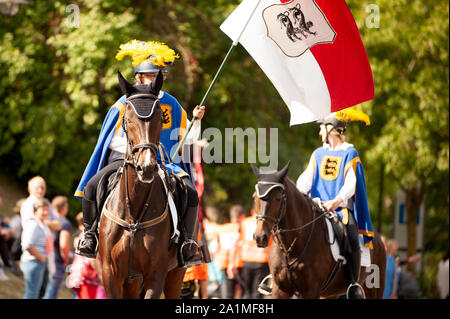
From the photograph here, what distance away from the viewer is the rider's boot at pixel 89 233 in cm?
740

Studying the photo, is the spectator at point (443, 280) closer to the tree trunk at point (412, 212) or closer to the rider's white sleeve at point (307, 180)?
the tree trunk at point (412, 212)

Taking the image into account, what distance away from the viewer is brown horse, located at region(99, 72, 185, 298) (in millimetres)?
7055

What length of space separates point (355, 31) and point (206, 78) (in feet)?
28.5

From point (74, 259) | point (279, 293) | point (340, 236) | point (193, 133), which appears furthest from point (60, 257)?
point (193, 133)

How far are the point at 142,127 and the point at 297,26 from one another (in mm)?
2945

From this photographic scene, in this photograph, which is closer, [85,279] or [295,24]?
[295,24]

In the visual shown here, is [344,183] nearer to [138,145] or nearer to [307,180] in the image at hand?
[307,180]

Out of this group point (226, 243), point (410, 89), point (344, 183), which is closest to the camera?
point (344, 183)

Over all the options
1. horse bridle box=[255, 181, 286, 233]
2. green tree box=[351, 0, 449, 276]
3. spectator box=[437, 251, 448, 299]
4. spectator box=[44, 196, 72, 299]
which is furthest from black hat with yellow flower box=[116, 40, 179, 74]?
green tree box=[351, 0, 449, 276]

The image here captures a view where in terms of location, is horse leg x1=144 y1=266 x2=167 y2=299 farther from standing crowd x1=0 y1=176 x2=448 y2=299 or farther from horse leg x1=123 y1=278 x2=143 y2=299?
standing crowd x1=0 y1=176 x2=448 y2=299

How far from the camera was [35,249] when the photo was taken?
11273 mm

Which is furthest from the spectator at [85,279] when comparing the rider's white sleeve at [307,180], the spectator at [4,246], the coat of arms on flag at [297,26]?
the coat of arms on flag at [297,26]

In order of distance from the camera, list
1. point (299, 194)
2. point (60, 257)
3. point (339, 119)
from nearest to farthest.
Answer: point (299, 194)
point (339, 119)
point (60, 257)

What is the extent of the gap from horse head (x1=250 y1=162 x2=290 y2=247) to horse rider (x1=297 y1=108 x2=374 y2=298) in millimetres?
906
